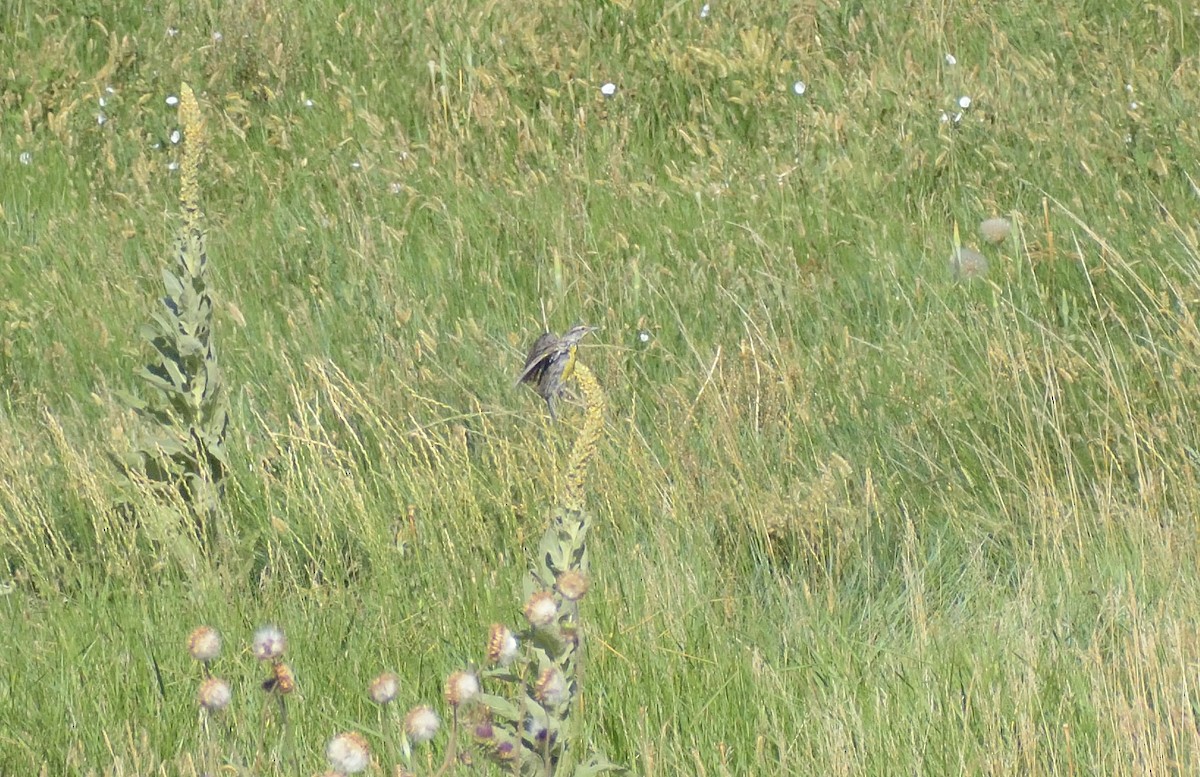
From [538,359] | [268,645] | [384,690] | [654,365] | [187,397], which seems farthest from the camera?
[654,365]

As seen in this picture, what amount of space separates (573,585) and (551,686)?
0.52 ft

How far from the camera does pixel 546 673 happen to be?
193cm

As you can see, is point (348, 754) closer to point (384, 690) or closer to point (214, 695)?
point (384, 690)

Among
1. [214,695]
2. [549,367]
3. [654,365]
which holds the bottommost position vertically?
[654,365]

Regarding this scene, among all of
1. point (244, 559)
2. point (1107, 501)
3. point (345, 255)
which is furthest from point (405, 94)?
point (1107, 501)

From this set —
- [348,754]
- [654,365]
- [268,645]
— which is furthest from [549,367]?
[348,754]

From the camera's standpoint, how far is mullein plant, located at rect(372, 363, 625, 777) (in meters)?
1.86

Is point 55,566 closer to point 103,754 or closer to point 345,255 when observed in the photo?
point 103,754

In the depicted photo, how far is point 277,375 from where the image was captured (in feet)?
14.9

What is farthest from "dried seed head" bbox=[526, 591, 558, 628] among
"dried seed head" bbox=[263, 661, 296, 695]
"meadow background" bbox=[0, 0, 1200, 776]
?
"meadow background" bbox=[0, 0, 1200, 776]

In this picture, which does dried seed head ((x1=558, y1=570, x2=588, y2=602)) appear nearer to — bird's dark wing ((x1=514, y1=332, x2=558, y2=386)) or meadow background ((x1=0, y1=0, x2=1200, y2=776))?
meadow background ((x1=0, y1=0, x2=1200, y2=776))

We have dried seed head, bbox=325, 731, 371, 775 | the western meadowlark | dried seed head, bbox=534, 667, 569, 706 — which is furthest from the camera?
the western meadowlark

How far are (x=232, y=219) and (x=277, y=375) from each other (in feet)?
5.25

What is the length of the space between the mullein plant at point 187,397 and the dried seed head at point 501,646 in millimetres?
1727
